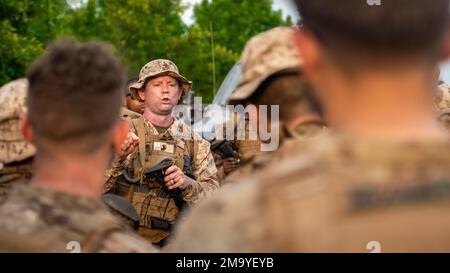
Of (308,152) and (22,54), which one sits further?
(22,54)

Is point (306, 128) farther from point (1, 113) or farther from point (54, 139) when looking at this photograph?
point (1, 113)

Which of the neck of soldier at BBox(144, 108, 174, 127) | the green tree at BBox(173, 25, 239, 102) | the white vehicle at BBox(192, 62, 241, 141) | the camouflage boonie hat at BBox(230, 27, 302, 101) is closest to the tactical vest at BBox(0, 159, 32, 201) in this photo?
the camouflage boonie hat at BBox(230, 27, 302, 101)

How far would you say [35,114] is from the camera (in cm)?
331

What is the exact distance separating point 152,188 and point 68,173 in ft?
15.4

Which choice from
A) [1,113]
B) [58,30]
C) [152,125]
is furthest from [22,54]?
[1,113]

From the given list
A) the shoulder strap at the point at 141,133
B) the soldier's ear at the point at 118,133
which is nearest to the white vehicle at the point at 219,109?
the shoulder strap at the point at 141,133

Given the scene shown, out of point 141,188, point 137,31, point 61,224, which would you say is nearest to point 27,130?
point 61,224

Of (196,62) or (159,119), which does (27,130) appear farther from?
(196,62)

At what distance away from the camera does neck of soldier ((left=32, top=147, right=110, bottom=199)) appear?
3.27 metres

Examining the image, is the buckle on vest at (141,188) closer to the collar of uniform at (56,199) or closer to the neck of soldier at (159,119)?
Result: the neck of soldier at (159,119)

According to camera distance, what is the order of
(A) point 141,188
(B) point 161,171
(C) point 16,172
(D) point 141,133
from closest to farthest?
(C) point 16,172, (B) point 161,171, (A) point 141,188, (D) point 141,133

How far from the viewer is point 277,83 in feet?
14.3

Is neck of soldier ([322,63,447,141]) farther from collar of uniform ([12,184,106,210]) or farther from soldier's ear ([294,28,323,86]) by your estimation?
collar of uniform ([12,184,106,210])

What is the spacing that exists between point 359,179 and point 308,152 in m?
0.17
